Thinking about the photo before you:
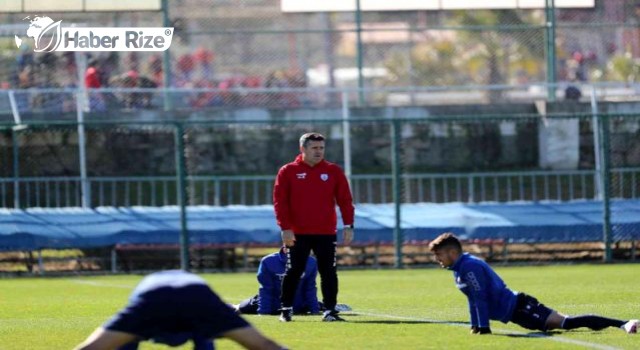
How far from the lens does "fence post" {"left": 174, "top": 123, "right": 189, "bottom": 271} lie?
22391 millimetres

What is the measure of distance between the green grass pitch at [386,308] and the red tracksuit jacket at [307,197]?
0.92 meters

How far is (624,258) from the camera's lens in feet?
75.6

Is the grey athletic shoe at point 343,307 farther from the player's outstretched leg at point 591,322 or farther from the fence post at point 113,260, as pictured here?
the fence post at point 113,260

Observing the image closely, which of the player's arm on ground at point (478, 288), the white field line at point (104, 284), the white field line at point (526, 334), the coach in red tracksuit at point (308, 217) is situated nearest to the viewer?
the white field line at point (526, 334)

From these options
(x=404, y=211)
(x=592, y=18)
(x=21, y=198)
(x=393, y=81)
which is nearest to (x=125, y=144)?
(x=21, y=198)

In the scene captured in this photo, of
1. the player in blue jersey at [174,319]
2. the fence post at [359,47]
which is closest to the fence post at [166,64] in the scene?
the fence post at [359,47]

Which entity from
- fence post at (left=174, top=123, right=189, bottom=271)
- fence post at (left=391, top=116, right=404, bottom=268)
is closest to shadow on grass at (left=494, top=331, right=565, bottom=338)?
fence post at (left=391, top=116, right=404, bottom=268)

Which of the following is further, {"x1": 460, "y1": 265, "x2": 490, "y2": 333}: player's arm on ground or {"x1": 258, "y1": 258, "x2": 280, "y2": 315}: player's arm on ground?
{"x1": 258, "y1": 258, "x2": 280, "y2": 315}: player's arm on ground

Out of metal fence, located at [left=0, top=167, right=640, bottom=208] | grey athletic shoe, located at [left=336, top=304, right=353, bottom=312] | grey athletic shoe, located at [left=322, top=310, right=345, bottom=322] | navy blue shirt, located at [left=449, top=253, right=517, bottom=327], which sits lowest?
grey athletic shoe, located at [left=336, top=304, right=353, bottom=312]

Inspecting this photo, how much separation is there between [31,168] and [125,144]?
1822 mm

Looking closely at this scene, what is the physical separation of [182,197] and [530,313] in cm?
1102

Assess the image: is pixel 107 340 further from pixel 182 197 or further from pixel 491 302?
pixel 182 197

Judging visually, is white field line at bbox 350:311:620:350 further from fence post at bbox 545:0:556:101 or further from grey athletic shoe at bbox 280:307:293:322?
fence post at bbox 545:0:556:101

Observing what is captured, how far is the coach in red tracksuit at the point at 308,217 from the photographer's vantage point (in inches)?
553
